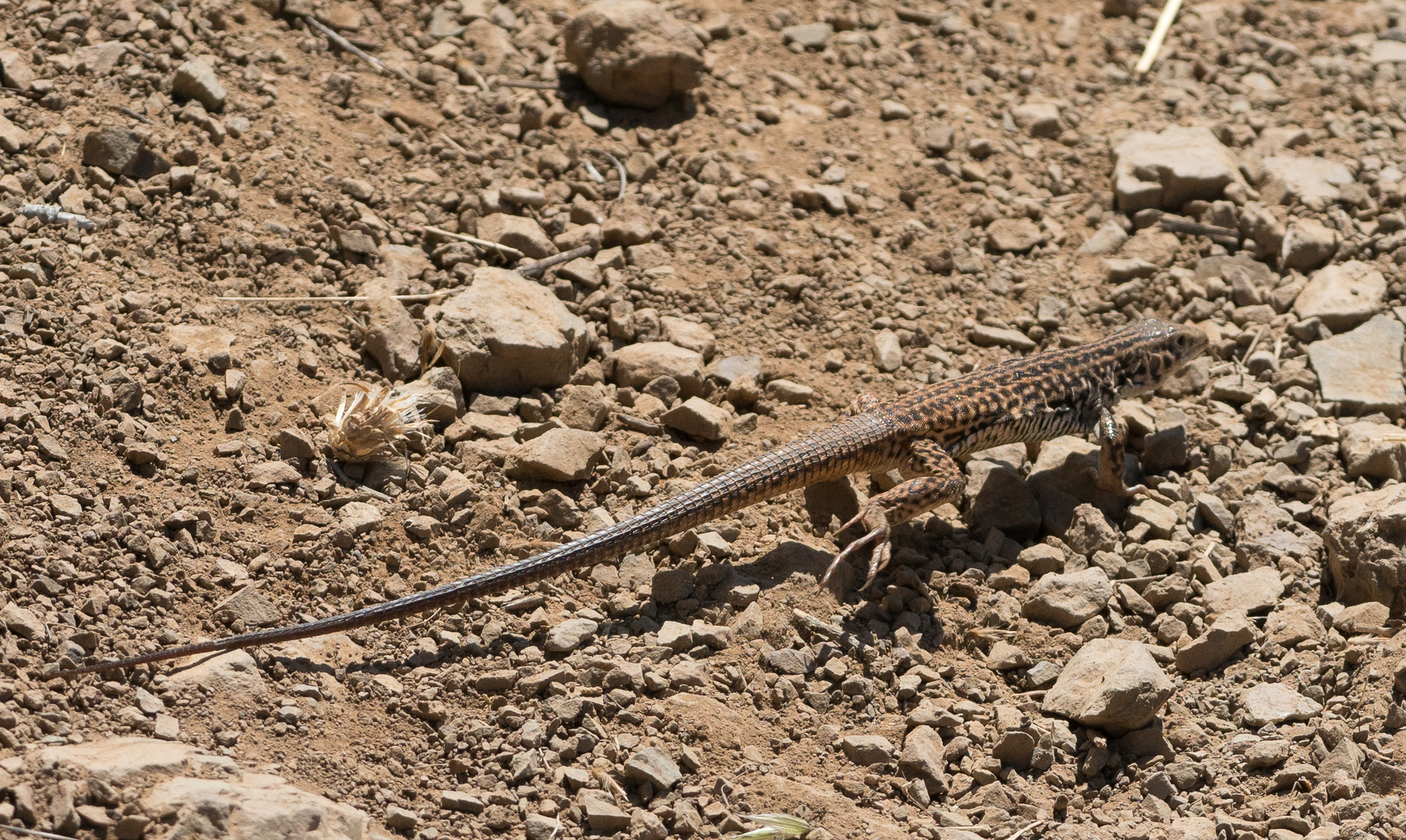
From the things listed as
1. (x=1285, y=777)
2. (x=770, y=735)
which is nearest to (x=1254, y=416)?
(x=1285, y=777)

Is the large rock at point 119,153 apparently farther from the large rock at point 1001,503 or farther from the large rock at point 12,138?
the large rock at point 1001,503

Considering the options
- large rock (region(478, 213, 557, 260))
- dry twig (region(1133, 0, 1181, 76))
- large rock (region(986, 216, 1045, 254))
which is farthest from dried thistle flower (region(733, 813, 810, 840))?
dry twig (region(1133, 0, 1181, 76))

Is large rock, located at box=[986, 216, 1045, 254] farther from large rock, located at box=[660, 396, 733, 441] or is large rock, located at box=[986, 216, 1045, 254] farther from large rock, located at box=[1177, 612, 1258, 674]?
large rock, located at box=[1177, 612, 1258, 674]

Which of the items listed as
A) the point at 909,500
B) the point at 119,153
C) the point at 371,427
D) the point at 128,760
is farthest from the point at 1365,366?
the point at 119,153

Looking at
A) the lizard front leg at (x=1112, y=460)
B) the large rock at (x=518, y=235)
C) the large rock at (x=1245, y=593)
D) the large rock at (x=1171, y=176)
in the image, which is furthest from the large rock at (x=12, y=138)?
the large rock at (x=1171, y=176)

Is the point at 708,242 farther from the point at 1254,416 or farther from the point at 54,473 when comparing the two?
the point at 54,473
